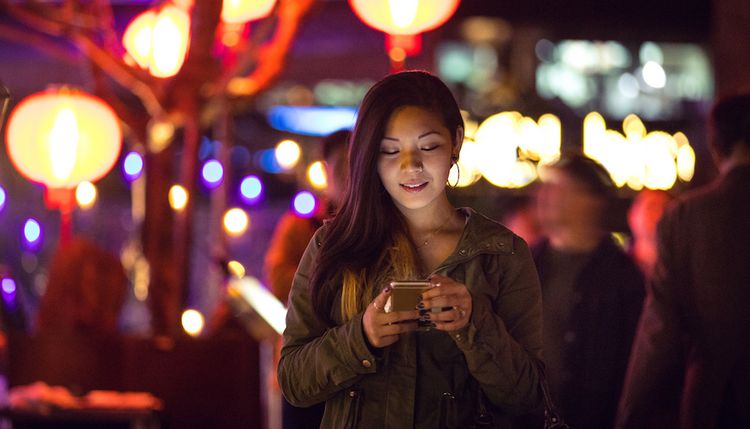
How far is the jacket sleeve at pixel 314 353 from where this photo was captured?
101 inches

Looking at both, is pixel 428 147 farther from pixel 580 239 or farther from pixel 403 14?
pixel 403 14

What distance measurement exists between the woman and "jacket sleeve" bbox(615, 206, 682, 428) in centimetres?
163

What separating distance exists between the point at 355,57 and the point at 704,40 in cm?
435

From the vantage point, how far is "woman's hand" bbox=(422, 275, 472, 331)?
2490 millimetres

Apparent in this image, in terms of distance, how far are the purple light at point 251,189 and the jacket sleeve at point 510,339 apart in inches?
471

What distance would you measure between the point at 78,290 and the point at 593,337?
4.26 m

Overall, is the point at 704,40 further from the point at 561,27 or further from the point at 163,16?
the point at 163,16

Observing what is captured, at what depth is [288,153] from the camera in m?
13.6

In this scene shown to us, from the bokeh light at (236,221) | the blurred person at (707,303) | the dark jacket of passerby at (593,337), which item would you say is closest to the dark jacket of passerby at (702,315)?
the blurred person at (707,303)

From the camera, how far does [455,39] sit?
14.2 m

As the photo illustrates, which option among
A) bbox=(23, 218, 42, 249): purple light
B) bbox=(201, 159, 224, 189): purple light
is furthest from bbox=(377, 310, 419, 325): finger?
bbox=(23, 218, 42, 249): purple light

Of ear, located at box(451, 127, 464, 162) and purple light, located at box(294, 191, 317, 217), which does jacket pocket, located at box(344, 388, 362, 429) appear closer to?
ear, located at box(451, 127, 464, 162)

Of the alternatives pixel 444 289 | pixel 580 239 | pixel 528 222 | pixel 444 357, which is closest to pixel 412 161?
pixel 444 289

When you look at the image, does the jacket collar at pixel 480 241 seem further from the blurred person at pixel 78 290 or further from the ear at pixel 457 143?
the blurred person at pixel 78 290
